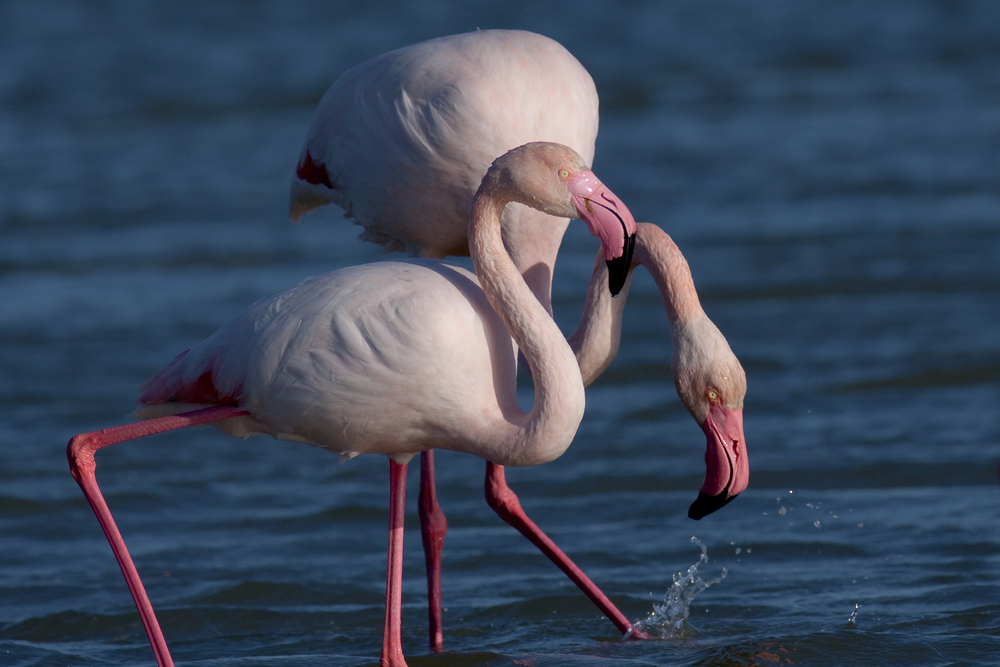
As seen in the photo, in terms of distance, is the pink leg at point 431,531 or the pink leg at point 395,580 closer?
the pink leg at point 395,580

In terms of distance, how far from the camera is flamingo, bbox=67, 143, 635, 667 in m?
4.05

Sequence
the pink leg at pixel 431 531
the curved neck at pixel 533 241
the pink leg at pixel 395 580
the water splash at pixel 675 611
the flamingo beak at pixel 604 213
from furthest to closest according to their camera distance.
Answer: the pink leg at pixel 431 531
the water splash at pixel 675 611
the curved neck at pixel 533 241
the pink leg at pixel 395 580
the flamingo beak at pixel 604 213

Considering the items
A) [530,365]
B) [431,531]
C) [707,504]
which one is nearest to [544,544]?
[431,531]

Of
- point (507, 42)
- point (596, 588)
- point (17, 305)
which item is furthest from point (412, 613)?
point (17, 305)

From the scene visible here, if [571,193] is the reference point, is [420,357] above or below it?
below

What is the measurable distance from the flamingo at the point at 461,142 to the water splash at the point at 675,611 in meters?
0.10

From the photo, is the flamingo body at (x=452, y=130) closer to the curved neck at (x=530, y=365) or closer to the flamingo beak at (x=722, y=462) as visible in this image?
the curved neck at (x=530, y=365)

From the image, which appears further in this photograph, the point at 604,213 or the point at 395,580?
the point at 395,580

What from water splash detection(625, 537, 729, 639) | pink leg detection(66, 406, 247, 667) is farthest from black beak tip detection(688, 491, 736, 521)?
pink leg detection(66, 406, 247, 667)

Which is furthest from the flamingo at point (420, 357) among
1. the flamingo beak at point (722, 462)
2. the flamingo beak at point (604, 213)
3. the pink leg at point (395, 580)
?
the flamingo beak at point (722, 462)

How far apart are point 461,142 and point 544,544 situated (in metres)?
1.56

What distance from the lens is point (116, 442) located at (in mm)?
4344

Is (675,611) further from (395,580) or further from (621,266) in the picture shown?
(621,266)

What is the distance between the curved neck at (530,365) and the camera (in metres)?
4.08
